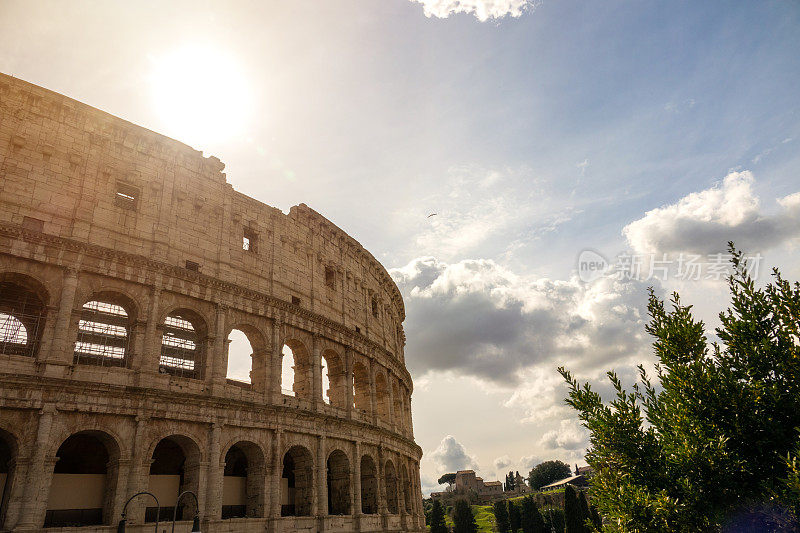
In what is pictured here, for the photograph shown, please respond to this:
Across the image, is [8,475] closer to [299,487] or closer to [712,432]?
[299,487]

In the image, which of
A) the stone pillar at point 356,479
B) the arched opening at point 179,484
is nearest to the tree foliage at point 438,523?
the stone pillar at point 356,479

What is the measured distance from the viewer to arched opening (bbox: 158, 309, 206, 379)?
22234mm

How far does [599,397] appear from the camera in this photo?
1073 cm

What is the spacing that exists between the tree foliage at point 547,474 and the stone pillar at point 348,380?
119 metres

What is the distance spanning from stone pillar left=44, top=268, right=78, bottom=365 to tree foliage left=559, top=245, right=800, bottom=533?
17209 millimetres

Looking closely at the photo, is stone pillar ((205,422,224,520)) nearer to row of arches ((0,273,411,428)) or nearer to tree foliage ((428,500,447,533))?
row of arches ((0,273,411,428))

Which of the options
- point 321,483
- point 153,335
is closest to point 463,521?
point 321,483

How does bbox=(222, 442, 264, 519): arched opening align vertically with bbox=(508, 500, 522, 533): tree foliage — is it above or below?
above

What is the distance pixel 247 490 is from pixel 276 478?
4.41ft

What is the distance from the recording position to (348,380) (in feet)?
91.1

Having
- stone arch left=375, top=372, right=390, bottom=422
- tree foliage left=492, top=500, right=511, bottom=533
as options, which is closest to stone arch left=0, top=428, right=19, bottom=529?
stone arch left=375, top=372, right=390, bottom=422

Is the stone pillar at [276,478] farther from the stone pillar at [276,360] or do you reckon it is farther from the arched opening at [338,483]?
the arched opening at [338,483]

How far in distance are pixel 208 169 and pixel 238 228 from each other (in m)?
3.08

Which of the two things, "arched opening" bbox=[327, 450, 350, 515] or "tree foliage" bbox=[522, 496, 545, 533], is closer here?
"arched opening" bbox=[327, 450, 350, 515]
